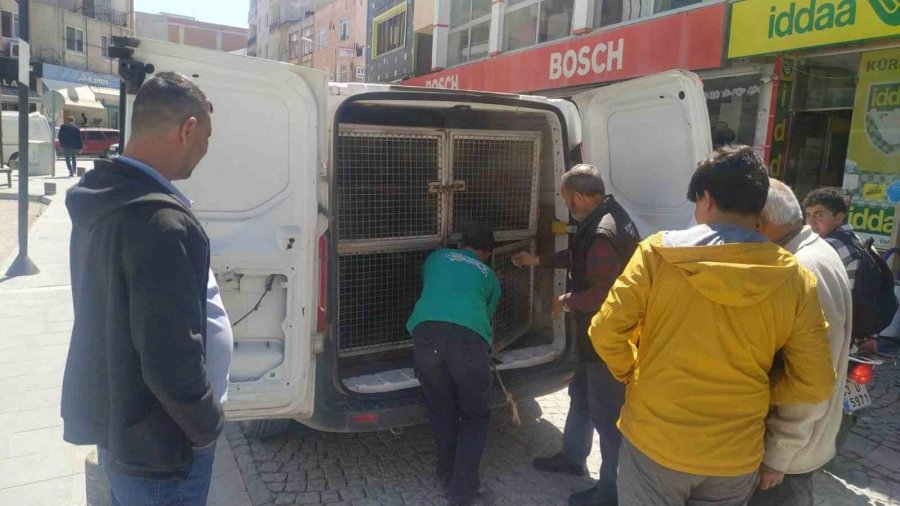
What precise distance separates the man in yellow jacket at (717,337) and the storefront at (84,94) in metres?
34.9

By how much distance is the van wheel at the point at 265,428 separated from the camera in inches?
147

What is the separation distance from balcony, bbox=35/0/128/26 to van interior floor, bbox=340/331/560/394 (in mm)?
42626

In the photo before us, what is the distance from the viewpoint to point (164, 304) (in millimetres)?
1554

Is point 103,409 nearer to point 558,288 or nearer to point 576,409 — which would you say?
point 576,409

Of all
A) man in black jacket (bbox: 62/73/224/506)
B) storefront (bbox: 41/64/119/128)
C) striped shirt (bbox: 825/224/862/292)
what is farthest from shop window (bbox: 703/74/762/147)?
storefront (bbox: 41/64/119/128)

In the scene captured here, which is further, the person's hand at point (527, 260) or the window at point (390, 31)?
the window at point (390, 31)

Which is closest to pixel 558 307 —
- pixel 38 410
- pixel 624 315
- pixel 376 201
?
pixel 376 201

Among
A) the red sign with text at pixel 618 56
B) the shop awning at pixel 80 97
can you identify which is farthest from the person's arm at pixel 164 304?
the shop awning at pixel 80 97

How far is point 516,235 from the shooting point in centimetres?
441

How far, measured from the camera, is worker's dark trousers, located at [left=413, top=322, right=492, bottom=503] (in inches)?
127

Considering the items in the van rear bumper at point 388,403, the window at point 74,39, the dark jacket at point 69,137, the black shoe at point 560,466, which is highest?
the window at point 74,39

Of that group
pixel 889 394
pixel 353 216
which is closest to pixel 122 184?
pixel 353 216

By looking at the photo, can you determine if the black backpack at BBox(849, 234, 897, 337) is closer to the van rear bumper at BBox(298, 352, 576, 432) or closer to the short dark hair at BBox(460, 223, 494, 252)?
the van rear bumper at BBox(298, 352, 576, 432)

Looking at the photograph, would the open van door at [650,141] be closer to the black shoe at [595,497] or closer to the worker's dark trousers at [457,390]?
the worker's dark trousers at [457,390]
